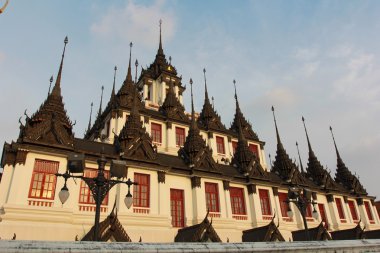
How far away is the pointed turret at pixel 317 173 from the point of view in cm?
3672

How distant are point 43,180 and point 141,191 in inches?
263

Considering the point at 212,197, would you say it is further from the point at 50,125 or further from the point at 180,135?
the point at 50,125

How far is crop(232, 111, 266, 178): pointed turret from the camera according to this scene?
29.2 meters

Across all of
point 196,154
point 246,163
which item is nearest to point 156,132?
point 196,154

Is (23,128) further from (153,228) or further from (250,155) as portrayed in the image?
(250,155)

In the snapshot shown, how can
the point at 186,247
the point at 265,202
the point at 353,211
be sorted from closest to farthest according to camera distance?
the point at 186,247
the point at 265,202
the point at 353,211

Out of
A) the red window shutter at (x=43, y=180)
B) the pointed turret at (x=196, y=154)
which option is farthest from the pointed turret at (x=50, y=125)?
the pointed turret at (x=196, y=154)

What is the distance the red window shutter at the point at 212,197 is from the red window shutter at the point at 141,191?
18.5ft

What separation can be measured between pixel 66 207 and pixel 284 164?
25.3m

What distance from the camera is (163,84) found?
4422cm

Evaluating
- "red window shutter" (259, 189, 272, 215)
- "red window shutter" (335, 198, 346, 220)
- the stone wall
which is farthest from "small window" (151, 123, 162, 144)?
the stone wall

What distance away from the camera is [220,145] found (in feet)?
124

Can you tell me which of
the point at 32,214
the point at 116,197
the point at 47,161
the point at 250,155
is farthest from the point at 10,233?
the point at 250,155

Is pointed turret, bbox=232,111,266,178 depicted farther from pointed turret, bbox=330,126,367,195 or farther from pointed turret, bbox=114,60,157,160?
pointed turret, bbox=330,126,367,195
